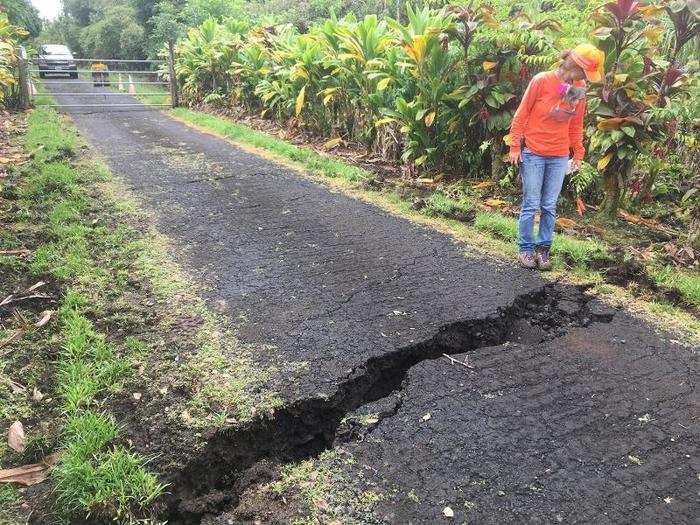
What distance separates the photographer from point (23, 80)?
11938 millimetres

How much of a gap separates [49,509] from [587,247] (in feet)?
13.5

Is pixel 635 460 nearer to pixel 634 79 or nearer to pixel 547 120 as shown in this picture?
pixel 547 120

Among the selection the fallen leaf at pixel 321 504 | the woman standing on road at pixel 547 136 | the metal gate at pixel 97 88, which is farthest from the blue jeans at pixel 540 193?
the metal gate at pixel 97 88

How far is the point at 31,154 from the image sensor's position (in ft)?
23.9

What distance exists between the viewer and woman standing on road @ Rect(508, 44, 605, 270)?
3.77 m

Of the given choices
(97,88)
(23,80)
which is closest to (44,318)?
(23,80)

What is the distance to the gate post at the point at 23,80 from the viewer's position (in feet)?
38.9

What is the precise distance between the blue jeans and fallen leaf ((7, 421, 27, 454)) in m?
3.49

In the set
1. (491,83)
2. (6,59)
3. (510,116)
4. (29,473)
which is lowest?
(29,473)

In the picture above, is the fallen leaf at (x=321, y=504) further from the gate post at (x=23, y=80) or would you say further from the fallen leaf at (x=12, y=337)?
the gate post at (x=23, y=80)

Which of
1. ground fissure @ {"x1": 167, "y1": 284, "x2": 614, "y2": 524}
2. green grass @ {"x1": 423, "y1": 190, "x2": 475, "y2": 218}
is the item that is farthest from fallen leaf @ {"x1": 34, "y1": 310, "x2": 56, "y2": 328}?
green grass @ {"x1": 423, "y1": 190, "x2": 475, "y2": 218}

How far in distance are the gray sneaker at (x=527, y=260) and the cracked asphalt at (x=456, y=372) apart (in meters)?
0.11

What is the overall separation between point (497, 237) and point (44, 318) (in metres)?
3.63

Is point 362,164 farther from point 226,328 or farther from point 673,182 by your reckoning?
point 226,328
